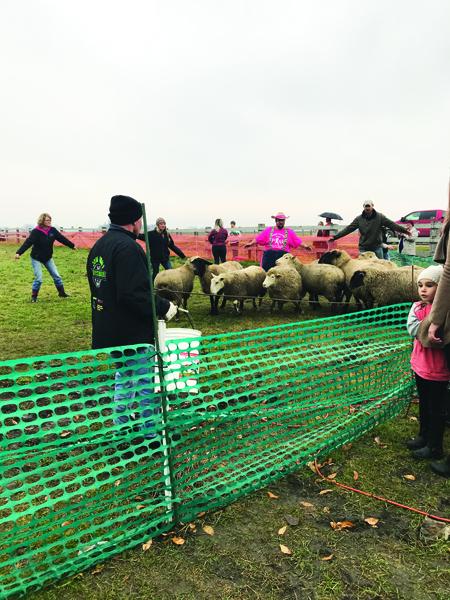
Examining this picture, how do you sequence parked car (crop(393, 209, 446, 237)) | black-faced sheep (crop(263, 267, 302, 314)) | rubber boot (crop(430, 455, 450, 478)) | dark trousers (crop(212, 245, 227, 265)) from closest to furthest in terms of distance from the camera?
rubber boot (crop(430, 455, 450, 478)) → black-faced sheep (crop(263, 267, 302, 314)) → dark trousers (crop(212, 245, 227, 265)) → parked car (crop(393, 209, 446, 237))

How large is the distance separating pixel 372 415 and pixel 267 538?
1751 millimetres

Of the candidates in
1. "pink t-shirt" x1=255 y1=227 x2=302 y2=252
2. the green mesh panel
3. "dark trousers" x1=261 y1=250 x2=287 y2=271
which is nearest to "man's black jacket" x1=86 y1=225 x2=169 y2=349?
"pink t-shirt" x1=255 y1=227 x2=302 y2=252

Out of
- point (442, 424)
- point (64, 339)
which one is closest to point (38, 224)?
point (64, 339)

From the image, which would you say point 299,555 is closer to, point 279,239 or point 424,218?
point 279,239

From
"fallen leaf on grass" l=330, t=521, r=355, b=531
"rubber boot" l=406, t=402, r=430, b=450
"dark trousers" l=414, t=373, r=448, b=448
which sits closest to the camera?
"fallen leaf on grass" l=330, t=521, r=355, b=531

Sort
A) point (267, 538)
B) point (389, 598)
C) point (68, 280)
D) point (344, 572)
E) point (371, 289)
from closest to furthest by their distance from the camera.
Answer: point (389, 598) → point (344, 572) → point (267, 538) → point (371, 289) → point (68, 280)

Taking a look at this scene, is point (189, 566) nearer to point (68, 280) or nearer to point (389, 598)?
point (389, 598)

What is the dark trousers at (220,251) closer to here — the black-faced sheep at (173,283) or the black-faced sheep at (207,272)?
→ the black-faced sheep at (207,272)

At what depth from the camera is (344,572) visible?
7.06 ft

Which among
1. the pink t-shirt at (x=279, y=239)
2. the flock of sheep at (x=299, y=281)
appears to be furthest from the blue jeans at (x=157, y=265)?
the pink t-shirt at (x=279, y=239)

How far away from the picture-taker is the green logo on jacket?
317 cm

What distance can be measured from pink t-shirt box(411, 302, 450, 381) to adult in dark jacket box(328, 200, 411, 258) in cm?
586

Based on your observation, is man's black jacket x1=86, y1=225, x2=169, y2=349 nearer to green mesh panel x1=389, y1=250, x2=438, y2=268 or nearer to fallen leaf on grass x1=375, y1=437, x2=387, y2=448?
fallen leaf on grass x1=375, y1=437, x2=387, y2=448

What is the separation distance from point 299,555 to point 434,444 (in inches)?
63.7
